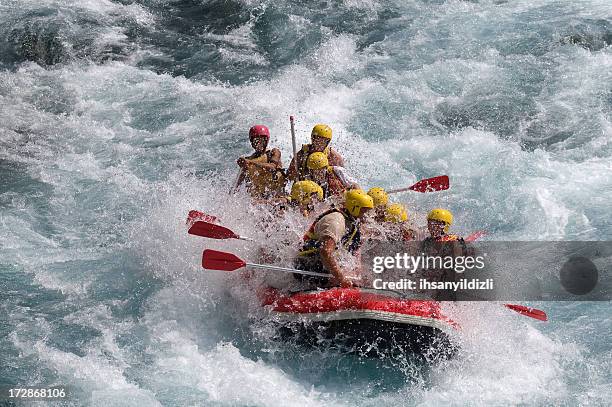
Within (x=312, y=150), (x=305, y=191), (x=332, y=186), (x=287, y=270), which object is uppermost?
(x=312, y=150)

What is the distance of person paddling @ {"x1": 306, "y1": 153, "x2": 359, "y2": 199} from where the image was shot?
8.27 meters

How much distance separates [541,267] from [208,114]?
587 cm

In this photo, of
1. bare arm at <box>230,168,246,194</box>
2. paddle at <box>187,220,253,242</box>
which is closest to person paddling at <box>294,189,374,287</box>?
paddle at <box>187,220,253,242</box>

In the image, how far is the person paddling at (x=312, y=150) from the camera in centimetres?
854

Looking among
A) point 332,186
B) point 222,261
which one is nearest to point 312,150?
point 332,186

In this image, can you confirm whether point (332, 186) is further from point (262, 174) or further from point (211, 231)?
point (211, 231)

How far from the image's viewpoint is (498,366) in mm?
6977

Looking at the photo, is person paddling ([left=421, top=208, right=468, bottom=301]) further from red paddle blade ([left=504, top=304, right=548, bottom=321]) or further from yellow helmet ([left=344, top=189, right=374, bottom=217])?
yellow helmet ([left=344, top=189, right=374, bottom=217])

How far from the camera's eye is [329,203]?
25.8ft

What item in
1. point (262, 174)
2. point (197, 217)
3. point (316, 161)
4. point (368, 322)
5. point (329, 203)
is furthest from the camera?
point (262, 174)

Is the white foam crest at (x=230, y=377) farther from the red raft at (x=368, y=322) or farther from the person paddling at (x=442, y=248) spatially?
the person paddling at (x=442, y=248)

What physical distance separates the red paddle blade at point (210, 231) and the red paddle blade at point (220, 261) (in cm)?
38

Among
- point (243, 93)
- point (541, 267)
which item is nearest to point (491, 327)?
point (541, 267)

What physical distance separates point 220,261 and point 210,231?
20.8 inches
